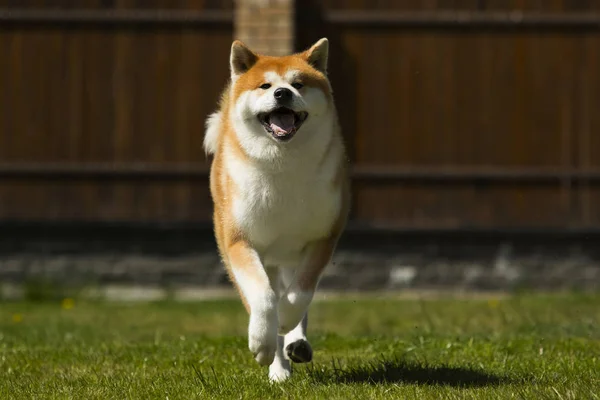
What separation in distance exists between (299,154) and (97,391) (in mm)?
1325

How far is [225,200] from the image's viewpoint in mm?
4977

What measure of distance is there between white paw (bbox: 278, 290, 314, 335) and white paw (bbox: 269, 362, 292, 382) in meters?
0.33

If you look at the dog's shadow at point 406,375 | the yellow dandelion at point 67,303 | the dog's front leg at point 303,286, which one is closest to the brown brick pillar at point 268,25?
the yellow dandelion at point 67,303

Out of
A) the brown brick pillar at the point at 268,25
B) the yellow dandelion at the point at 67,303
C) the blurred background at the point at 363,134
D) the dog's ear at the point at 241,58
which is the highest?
the dog's ear at the point at 241,58

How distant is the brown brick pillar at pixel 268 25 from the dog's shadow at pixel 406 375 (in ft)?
19.5

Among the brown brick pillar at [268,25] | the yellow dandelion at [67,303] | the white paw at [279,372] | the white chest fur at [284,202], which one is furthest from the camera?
the brown brick pillar at [268,25]

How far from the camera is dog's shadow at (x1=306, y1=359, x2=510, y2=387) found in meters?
4.79

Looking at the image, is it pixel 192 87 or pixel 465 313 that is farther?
pixel 192 87

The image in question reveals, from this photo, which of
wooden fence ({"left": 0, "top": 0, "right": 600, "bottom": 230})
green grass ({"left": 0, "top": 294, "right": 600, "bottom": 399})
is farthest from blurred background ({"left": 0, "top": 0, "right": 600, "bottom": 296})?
green grass ({"left": 0, "top": 294, "right": 600, "bottom": 399})

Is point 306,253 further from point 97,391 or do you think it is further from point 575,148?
point 575,148

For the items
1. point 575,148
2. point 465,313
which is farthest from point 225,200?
point 575,148

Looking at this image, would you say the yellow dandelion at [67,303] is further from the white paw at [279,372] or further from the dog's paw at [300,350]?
the dog's paw at [300,350]

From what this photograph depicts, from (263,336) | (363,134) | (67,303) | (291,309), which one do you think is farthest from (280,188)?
(363,134)

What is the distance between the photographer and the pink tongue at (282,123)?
15.1ft
